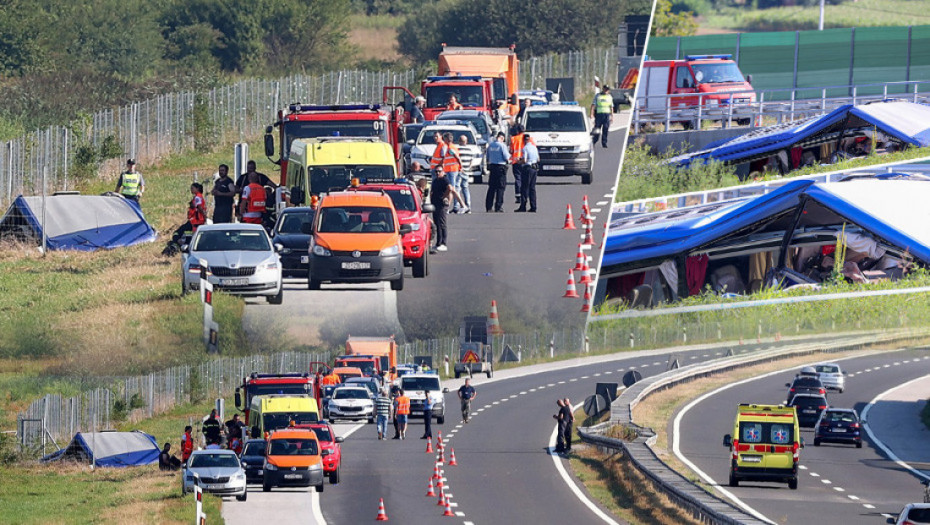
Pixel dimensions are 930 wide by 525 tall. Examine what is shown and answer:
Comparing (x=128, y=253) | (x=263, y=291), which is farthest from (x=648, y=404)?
(x=128, y=253)

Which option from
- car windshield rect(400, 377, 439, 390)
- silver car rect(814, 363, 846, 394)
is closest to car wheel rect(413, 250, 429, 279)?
car windshield rect(400, 377, 439, 390)

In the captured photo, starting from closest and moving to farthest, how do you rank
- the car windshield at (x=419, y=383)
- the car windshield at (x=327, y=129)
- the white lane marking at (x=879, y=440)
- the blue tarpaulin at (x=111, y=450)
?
1. the white lane marking at (x=879, y=440)
2. the car windshield at (x=327, y=129)
3. the blue tarpaulin at (x=111, y=450)
4. the car windshield at (x=419, y=383)

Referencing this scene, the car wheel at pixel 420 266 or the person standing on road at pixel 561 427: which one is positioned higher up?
the car wheel at pixel 420 266

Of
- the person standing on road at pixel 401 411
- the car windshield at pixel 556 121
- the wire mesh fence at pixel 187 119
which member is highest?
the car windshield at pixel 556 121

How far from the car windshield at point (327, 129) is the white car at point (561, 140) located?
314 inches

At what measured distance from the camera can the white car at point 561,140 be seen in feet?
217

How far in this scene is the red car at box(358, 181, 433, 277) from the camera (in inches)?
1996

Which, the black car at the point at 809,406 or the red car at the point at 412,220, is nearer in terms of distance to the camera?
the black car at the point at 809,406

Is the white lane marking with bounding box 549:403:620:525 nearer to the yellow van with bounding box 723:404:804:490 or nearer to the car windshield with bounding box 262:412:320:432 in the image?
the car windshield with bounding box 262:412:320:432

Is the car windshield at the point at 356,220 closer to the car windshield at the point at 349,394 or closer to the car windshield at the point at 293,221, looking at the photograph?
the car windshield at the point at 293,221

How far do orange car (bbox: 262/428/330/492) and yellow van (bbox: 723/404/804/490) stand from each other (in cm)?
3427

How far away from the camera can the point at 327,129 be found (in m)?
59.9

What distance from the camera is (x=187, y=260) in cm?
5044

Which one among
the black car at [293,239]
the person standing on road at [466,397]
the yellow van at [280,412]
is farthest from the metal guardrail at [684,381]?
the person standing on road at [466,397]
